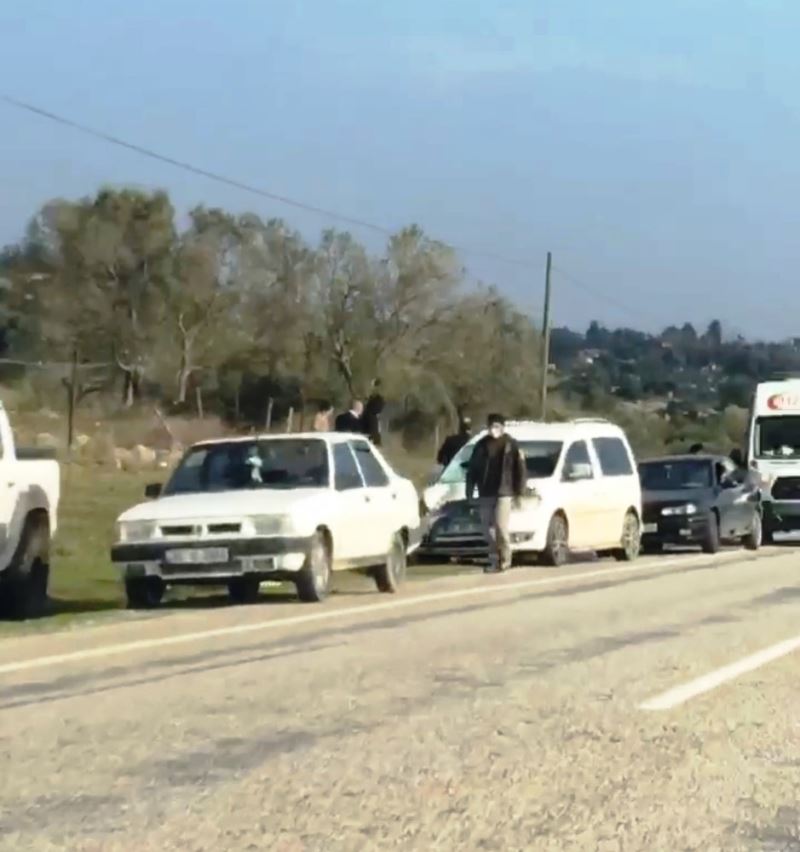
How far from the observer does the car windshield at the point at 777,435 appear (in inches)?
1375

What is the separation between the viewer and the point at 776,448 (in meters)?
34.9

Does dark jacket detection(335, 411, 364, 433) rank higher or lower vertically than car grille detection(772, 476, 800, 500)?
higher

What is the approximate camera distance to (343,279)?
216 feet

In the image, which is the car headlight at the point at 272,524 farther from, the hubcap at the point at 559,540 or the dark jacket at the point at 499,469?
the hubcap at the point at 559,540

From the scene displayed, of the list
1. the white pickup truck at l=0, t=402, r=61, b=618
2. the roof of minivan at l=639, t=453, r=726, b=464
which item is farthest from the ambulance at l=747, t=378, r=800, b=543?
the white pickup truck at l=0, t=402, r=61, b=618

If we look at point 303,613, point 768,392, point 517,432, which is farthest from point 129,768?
point 768,392

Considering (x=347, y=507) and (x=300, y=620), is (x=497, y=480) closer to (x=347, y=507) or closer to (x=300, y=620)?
(x=347, y=507)

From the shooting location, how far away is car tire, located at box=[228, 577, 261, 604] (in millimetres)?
18828

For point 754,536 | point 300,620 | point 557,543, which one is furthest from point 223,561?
point 754,536

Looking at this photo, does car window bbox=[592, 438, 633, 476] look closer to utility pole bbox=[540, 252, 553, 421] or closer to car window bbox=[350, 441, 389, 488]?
car window bbox=[350, 441, 389, 488]

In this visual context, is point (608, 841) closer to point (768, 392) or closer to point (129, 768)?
point (129, 768)

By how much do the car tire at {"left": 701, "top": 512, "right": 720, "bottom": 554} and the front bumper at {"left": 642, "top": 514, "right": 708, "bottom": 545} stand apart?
44 mm

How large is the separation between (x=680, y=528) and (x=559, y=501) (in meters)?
5.11

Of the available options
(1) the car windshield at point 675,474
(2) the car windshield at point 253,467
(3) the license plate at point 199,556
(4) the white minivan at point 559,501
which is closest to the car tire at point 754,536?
(1) the car windshield at point 675,474
